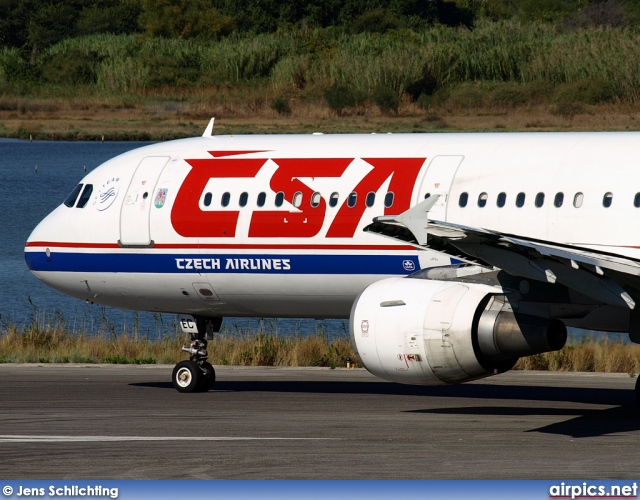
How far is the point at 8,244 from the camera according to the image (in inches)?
1972

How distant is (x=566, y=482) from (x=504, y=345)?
3.22 metres

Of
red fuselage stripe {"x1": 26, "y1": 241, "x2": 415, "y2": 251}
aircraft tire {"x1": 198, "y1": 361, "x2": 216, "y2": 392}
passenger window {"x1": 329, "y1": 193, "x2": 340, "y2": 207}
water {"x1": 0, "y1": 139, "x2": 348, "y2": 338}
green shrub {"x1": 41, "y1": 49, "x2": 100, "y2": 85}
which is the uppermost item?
green shrub {"x1": 41, "y1": 49, "x2": 100, "y2": 85}

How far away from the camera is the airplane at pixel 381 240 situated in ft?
55.1

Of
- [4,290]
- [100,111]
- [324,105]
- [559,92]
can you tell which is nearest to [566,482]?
[4,290]

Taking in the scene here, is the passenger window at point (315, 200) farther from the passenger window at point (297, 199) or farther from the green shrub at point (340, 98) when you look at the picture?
the green shrub at point (340, 98)

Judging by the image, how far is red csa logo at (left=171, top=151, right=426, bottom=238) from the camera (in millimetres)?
19484

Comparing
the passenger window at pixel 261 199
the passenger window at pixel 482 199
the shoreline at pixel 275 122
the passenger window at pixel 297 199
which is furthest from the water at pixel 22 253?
the passenger window at pixel 482 199

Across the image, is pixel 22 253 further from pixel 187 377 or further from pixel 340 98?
pixel 340 98

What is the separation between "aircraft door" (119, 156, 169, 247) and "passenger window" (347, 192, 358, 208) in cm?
336

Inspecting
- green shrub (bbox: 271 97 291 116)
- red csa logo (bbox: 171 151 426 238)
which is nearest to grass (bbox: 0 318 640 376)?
red csa logo (bbox: 171 151 426 238)

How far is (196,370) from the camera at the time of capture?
70.5ft

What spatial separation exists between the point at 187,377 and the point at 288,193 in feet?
11.6

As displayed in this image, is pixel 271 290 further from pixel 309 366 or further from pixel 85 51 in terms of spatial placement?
pixel 85 51

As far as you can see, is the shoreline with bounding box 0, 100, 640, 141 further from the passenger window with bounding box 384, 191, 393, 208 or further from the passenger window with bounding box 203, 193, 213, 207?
the passenger window with bounding box 384, 191, 393, 208
